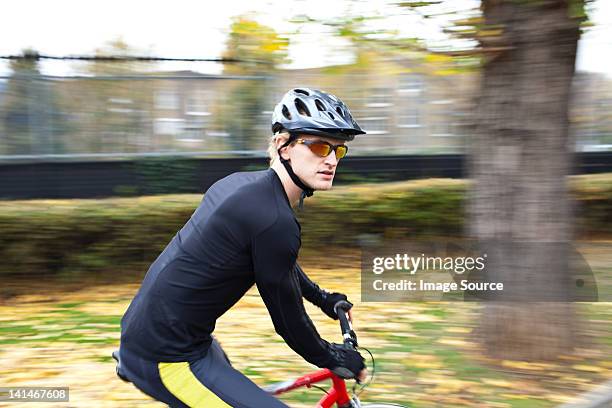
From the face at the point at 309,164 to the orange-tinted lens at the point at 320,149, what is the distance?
11 millimetres

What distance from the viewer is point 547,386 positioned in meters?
4.43

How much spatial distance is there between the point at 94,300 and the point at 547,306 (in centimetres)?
470

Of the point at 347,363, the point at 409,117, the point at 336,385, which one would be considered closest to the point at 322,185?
the point at 347,363

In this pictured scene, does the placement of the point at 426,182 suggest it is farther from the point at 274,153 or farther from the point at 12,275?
the point at 274,153

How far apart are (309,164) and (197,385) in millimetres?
881

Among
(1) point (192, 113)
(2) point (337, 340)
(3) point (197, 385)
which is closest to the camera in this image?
(3) point (197, 385)

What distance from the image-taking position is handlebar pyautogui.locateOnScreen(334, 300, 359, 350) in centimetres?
255

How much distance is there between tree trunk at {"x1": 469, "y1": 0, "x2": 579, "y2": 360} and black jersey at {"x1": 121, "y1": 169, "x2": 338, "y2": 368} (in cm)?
278

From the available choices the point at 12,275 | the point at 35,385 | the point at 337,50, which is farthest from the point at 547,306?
the point at 12,275

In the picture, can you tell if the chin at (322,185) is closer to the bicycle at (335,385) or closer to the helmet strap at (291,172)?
the helmet strap at (291,172)

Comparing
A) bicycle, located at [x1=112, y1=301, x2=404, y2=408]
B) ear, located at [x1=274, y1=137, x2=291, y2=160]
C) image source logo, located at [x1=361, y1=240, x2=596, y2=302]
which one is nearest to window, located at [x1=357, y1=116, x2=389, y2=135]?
image source logo, located at [x1=361, y1=240, x2=596, y2=302]

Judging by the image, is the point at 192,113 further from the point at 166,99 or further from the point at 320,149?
the point at 320,149

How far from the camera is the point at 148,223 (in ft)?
24.5

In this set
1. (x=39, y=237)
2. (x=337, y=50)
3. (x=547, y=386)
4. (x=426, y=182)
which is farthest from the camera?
(x=426, y=182)
